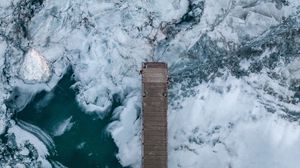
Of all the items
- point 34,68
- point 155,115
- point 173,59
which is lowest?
point 155,115

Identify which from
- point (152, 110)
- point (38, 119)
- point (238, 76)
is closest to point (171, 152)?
point (152, 110)

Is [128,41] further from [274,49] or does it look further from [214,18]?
[274,49]

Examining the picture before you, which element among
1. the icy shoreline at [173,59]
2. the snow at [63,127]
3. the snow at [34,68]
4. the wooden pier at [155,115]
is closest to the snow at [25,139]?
the icy shoreline at [173,59]

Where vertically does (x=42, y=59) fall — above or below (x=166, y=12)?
below

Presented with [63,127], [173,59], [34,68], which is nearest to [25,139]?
[63,127]

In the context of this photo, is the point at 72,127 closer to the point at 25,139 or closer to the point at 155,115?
the point at 25,139

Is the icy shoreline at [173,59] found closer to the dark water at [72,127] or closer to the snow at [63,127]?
the dark water at [72,127]

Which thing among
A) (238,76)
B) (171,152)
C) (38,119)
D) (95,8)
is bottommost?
(171,152)
